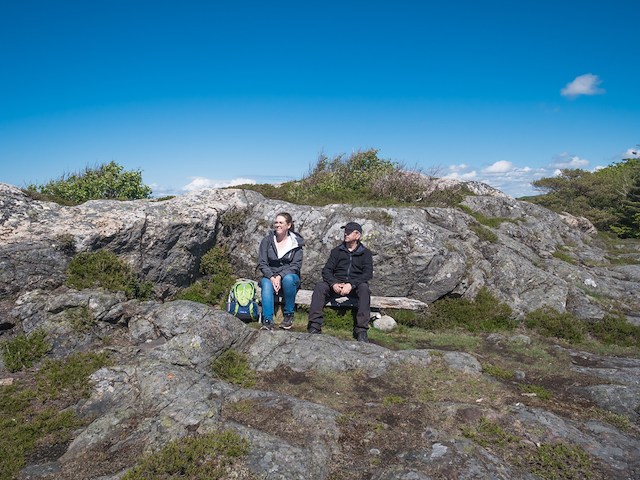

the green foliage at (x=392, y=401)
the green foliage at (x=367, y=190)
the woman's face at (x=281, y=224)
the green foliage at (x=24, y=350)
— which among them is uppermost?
the green foliage at (x=367, y=190)

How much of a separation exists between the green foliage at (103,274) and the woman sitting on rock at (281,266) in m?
3.68

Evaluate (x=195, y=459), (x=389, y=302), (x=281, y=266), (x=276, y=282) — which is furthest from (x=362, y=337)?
(x=195, y=459)

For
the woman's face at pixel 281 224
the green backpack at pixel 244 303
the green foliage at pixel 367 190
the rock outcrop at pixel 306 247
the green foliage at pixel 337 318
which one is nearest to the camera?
the rock outcrop at pixel 306 247

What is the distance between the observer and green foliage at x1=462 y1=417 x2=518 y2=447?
608cm

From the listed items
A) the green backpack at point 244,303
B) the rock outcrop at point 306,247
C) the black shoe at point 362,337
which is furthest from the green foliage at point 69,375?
the black shoe at point 362,337

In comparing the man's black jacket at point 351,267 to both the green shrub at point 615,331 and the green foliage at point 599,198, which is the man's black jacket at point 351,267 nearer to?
the green shrub at point 615,331

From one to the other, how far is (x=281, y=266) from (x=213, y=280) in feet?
10.6

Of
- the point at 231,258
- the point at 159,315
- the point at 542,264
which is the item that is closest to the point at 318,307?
the point at 159,315

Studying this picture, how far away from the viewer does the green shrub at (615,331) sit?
37.4ft

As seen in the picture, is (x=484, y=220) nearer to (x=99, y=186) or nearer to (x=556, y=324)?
(x=556, y=324)

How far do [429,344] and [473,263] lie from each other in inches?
183

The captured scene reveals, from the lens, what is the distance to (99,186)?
1866cm

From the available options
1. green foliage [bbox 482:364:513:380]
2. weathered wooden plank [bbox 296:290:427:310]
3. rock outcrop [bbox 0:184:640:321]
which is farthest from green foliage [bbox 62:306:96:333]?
green foliage [bbox 482:364:513:380]

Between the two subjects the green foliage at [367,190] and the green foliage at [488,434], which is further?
the green foliage at [367,190]
